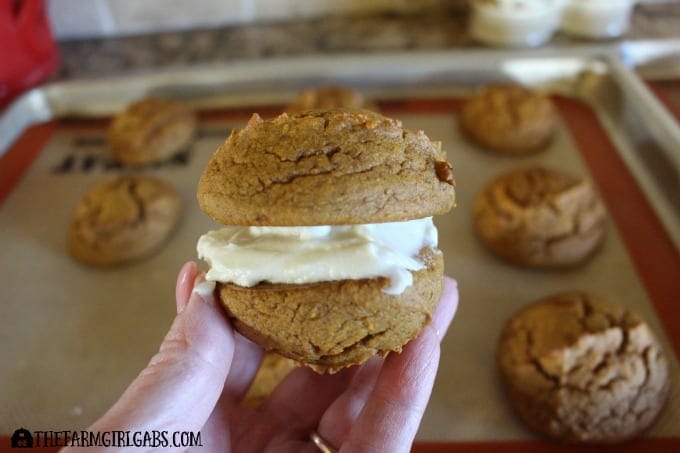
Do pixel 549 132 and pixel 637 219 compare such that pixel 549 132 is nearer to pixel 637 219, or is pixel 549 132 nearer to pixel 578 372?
pixel 637 219

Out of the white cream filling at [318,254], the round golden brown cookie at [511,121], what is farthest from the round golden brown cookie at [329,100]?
the white cream filling at [318,254]

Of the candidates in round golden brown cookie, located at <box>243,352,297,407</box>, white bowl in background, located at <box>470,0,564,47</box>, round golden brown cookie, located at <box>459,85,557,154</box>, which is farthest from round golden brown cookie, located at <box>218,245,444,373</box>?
white bowl in background, located at <box>470,0,564,47</box>

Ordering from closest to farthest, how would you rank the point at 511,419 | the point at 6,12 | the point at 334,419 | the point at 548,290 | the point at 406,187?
the point at 406,187 < the point at 334,419 < the point at 511,419 < the point at 548,290 < the point at 6,12

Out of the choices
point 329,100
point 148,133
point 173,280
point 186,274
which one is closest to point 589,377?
point 186,274

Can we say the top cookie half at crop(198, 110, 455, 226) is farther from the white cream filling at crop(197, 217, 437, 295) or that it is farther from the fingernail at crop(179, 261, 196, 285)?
the fingernail at crop(179, 261, 196, 285)

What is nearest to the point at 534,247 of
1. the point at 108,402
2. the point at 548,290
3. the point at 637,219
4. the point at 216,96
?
the point at 548,290
